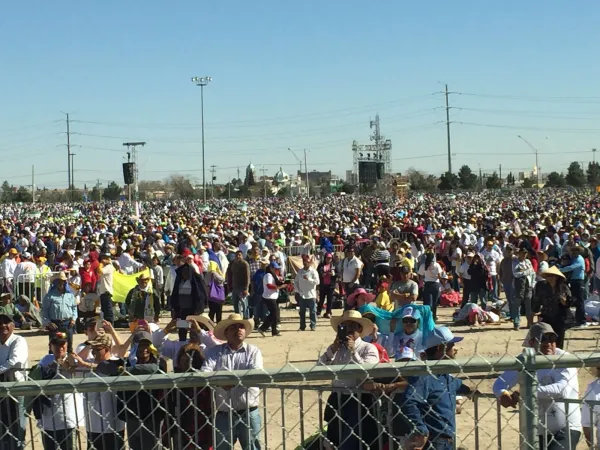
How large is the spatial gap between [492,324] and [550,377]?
1039 centimetres

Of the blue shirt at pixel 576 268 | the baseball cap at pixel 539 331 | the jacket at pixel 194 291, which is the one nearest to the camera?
the baseball cap at pixel 539 331

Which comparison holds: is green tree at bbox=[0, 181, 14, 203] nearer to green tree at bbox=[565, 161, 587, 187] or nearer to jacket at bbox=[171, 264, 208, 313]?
green tree at bbox=[565, 161, 587, 187]

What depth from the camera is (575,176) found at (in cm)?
10362

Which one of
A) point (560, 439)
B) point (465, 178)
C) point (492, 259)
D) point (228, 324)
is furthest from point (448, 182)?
point (560, 439)

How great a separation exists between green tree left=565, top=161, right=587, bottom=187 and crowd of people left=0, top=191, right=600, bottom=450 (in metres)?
79.0

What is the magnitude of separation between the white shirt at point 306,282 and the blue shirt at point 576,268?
13.1 ft

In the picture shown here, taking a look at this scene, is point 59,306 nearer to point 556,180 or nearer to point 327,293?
point 327,293

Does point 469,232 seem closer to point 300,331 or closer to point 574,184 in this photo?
point 300,331

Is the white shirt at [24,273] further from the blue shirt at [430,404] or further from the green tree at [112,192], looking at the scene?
the green tree at [112,192]

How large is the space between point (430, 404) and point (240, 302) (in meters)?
10.9

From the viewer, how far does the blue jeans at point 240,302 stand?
1557 cm

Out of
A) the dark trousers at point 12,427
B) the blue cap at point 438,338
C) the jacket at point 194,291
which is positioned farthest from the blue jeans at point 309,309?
the dark trousers at point 12,427

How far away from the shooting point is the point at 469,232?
2553cm

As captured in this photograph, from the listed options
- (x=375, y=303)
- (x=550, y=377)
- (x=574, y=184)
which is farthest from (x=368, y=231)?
(x=574, y=184)
